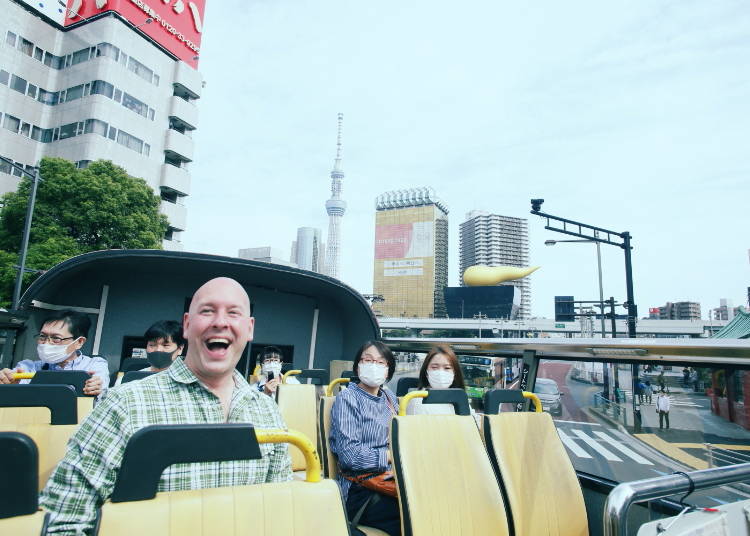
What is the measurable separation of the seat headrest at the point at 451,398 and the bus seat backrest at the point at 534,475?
46 cm

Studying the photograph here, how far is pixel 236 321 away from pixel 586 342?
3.84m

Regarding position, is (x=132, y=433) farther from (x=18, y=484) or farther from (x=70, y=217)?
(x=70, y=217)

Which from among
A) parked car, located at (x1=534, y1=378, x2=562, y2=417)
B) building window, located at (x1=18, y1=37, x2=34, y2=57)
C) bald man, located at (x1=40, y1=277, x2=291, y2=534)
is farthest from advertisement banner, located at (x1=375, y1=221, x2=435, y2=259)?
bald man, located at (x1=40, y1=277, x2=291, y2=534)

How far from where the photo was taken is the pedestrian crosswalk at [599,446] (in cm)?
387

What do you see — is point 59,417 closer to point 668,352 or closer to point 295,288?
point 668,352

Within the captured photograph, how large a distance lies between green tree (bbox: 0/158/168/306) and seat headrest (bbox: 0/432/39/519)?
72.1ft

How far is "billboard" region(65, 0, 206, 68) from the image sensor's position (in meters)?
32.1

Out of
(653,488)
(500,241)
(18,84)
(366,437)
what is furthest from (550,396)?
(500,241)

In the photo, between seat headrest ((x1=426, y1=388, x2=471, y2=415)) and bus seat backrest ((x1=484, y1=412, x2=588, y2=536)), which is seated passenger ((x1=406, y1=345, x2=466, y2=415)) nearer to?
seat headrest ((x1=426, y1=388, x2=471, y2=415))

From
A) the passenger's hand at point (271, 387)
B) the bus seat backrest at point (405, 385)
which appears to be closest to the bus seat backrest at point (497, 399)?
the bus seat backrest at point (405, 385)

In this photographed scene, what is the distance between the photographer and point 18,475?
1130 mm

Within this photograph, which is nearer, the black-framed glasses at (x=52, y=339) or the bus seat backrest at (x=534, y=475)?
the bus seat backrest at (x=534, y=475)

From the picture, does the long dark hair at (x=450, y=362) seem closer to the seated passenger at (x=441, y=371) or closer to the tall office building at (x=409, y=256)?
the seated passenger at (x=441, y=371)

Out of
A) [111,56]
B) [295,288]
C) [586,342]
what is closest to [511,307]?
[111,56]
